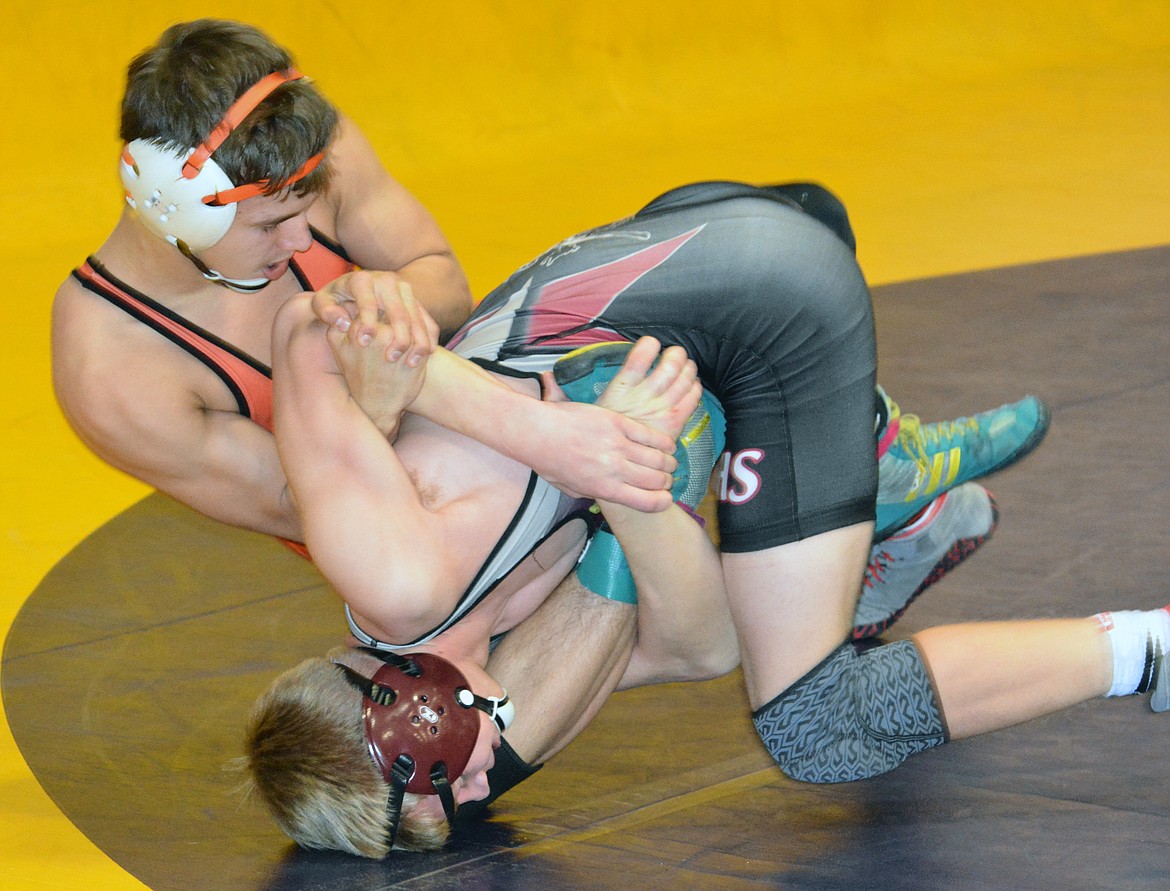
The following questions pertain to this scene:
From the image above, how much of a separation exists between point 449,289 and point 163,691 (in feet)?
3.17

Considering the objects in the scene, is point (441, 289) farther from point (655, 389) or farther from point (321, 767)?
point (321, 767)

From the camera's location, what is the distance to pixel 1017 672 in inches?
94.4

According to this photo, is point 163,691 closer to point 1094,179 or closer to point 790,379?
point 790,379

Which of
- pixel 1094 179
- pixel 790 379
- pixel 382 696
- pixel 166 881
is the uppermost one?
pixel 790 379

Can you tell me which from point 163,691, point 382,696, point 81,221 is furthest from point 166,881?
point 81,221

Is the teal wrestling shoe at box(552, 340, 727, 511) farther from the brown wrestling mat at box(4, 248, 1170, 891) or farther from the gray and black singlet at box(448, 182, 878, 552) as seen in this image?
the brown wrestling mat at box(4, 248, 1170, 891)

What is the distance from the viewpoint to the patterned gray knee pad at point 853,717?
2.44 meters

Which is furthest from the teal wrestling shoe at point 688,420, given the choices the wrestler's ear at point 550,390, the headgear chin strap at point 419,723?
the headgear chin strap at point 419,723

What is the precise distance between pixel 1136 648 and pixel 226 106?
161cm

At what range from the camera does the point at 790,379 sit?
2.53 meters

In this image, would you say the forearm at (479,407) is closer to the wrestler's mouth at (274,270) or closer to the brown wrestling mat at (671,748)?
the wrestler's mouth at (274,270)

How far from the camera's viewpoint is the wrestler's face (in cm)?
253

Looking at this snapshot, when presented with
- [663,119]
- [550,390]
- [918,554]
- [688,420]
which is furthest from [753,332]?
[663,119]

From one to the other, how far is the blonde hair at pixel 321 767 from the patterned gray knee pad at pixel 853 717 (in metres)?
0.57
